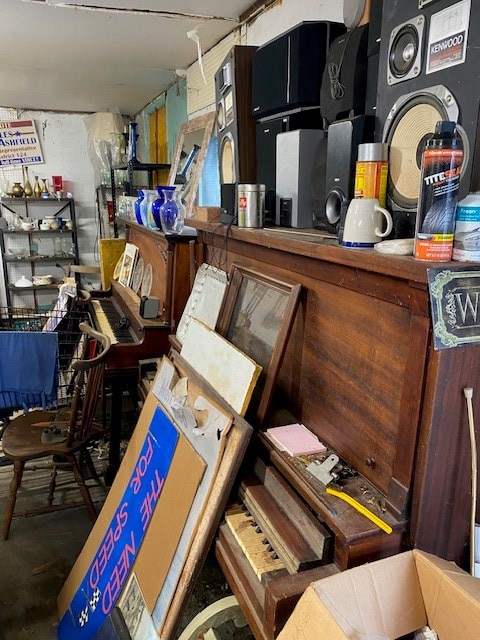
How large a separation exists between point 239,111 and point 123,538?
1.49m

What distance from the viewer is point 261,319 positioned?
54.0 inches

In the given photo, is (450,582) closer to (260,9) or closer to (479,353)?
(479,353)

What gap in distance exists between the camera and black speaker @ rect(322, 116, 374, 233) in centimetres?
103

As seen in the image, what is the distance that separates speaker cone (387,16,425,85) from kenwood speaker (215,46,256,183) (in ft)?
2.49

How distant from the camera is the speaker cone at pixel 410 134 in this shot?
85 centimetres

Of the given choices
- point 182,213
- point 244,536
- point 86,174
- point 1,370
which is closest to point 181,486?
point 244,536

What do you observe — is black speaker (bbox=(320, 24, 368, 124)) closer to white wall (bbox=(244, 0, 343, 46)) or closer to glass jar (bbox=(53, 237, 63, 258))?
white wall (bbox=(244, 0, 343, 46))

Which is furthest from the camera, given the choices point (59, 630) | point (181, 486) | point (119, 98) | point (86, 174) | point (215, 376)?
point (86, 174)

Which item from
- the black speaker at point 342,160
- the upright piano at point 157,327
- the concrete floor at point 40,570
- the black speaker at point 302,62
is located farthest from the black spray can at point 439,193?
the upright piano at point 157,327

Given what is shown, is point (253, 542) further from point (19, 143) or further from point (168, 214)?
point (19, 143)

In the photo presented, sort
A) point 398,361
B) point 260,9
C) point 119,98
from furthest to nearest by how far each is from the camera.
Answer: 1. point 119,98
2. point 260,9
3. point 398,361

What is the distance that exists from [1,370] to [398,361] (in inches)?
79.7

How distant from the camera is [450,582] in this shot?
2.47 ft

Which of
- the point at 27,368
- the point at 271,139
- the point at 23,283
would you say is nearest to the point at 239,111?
the point at 271,139
